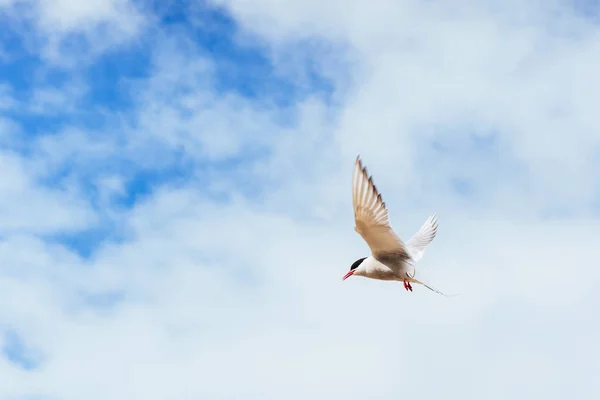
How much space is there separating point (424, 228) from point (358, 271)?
103 inches

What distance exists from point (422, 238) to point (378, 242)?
9.23ft

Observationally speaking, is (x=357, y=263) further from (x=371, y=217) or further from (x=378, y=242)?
(x=371, y=217)

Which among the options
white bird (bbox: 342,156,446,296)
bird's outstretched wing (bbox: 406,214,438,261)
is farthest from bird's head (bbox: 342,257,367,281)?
bird's outstretched wing (bbox: 406,214,438,261)

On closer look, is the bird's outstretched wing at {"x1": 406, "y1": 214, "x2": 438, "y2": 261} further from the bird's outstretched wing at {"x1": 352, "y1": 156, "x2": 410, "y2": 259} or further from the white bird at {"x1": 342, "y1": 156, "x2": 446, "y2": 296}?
the bird's outstretched wing at {"x1": 352, "y1": 156, "x2": 410, "y2": 259}

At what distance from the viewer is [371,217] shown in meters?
12.6

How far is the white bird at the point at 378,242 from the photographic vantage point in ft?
40.4

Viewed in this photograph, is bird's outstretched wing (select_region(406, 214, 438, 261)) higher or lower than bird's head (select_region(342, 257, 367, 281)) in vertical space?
higher

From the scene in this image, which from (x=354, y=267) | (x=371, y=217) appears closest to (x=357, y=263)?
(x=354, y=267)

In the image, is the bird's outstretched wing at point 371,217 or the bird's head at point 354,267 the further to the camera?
the bird's head at point 354,267

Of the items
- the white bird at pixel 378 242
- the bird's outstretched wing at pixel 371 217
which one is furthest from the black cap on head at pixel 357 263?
the bird's outstretched wing at pixel 371 217

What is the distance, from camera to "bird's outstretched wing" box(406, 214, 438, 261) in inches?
602

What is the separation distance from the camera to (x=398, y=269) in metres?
13.9

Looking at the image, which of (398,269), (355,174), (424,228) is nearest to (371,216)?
(355,174)

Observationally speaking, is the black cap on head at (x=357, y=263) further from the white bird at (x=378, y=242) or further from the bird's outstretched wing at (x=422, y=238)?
the bird's outstretched wing at (x=422, y=238)
